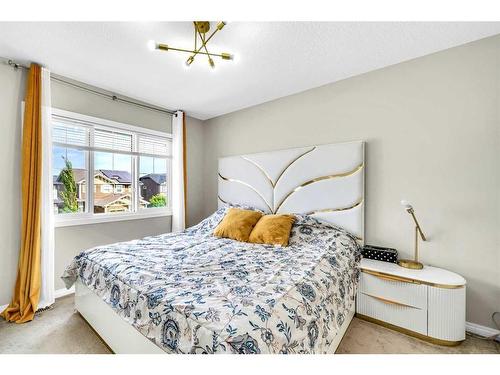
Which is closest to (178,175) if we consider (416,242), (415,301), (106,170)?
(106,170)

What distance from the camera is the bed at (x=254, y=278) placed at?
3.52 ft

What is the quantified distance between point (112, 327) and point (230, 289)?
0.99 meters

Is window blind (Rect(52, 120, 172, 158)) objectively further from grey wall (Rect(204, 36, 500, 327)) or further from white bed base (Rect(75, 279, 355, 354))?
grey wall (Rect(204, 36, 500, 327))

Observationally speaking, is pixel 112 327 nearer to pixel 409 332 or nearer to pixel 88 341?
pixel 88 341

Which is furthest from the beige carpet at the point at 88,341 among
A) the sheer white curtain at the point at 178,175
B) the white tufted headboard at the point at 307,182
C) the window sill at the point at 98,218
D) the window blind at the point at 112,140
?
the window blind at the point at 112,140

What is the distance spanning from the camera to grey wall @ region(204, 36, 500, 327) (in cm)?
185

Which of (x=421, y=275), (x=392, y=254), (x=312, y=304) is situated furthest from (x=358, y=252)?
(x=312, y=304)

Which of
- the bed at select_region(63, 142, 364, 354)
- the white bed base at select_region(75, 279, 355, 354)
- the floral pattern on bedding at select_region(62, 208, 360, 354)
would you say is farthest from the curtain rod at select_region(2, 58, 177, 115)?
the white bed base at select_region(75, 279, 355, 354)

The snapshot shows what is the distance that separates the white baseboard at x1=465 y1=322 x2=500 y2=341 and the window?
3643 millimetres

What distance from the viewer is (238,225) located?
8.64 feet

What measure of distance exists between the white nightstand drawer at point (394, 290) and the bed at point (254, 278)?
108 millimetres

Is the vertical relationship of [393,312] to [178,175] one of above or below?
below

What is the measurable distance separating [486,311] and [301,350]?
73.4 inches

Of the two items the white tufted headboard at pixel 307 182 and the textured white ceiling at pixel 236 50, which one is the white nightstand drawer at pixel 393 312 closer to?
the white tufted headboard at pixel 307 182
